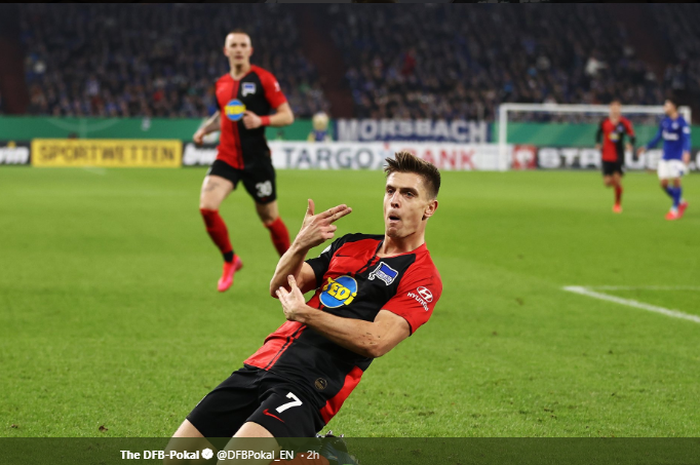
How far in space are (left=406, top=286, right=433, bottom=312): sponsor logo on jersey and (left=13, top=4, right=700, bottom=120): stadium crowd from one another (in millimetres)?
34525

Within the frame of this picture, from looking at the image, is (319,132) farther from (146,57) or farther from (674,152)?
(674,152)

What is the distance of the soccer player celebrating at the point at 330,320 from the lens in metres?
3.17

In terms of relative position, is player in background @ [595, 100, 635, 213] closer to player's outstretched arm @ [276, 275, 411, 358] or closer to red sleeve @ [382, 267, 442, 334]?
red sleeve @ [382, 267, 442, 334]

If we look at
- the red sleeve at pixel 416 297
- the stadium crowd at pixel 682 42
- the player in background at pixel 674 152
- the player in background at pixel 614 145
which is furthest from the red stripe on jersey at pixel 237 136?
the stadium crowd at pixel 682 42

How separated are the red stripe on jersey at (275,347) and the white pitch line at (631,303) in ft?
15.5

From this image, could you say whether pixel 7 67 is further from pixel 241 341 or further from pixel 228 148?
pixel 241 341

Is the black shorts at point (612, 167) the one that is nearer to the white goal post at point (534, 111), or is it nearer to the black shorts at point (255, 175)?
the black shorts at point (255, 175)

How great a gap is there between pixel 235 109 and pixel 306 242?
5.55 metres

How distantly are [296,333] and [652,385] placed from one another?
8.78 ft

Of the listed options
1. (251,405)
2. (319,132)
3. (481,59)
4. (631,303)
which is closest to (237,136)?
(631,303)

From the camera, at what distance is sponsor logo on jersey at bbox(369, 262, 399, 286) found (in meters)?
3.47

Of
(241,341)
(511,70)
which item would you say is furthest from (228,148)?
(511,70)

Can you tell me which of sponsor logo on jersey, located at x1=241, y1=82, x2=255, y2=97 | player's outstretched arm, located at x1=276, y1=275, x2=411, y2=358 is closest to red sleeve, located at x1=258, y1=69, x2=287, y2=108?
sponsor logo on jersey, located at x1=241, y1=82, x2=255, y2=97

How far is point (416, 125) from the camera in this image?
35219mm
